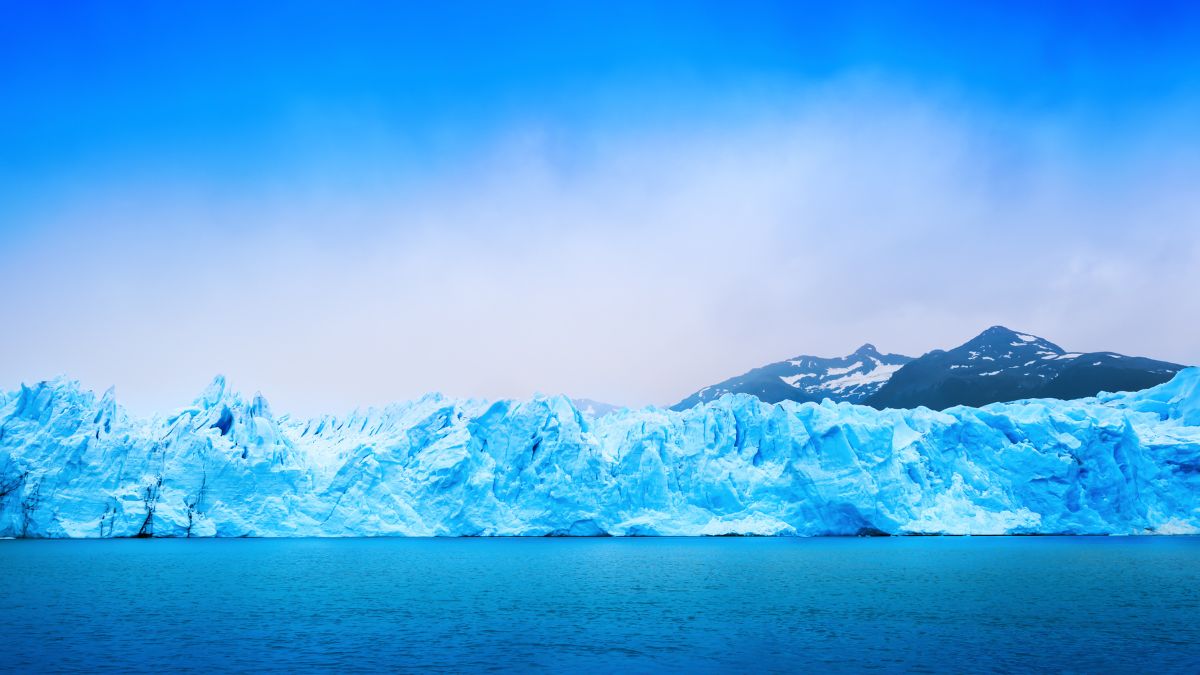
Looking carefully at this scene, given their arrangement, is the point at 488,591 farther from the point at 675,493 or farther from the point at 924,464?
the point at 924,464

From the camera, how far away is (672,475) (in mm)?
58969

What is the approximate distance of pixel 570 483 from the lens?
56.7 meters

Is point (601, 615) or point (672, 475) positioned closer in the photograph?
point (601, 615)

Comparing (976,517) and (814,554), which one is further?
(976,517)

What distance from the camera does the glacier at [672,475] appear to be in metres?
54.5

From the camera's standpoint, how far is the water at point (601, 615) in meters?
16.3

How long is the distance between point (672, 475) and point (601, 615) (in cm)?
3659

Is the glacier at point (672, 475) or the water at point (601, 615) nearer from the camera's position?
the water at point (601, 615)

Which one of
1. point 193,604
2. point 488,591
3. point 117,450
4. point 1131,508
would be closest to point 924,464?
point 1131,508

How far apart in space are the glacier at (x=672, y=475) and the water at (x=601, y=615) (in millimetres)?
14325

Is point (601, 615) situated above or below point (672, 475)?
below

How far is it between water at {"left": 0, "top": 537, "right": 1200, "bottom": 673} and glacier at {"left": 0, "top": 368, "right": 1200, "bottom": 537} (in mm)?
14325

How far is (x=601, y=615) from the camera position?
2281 cm

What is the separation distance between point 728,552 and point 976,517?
19.2 metres
